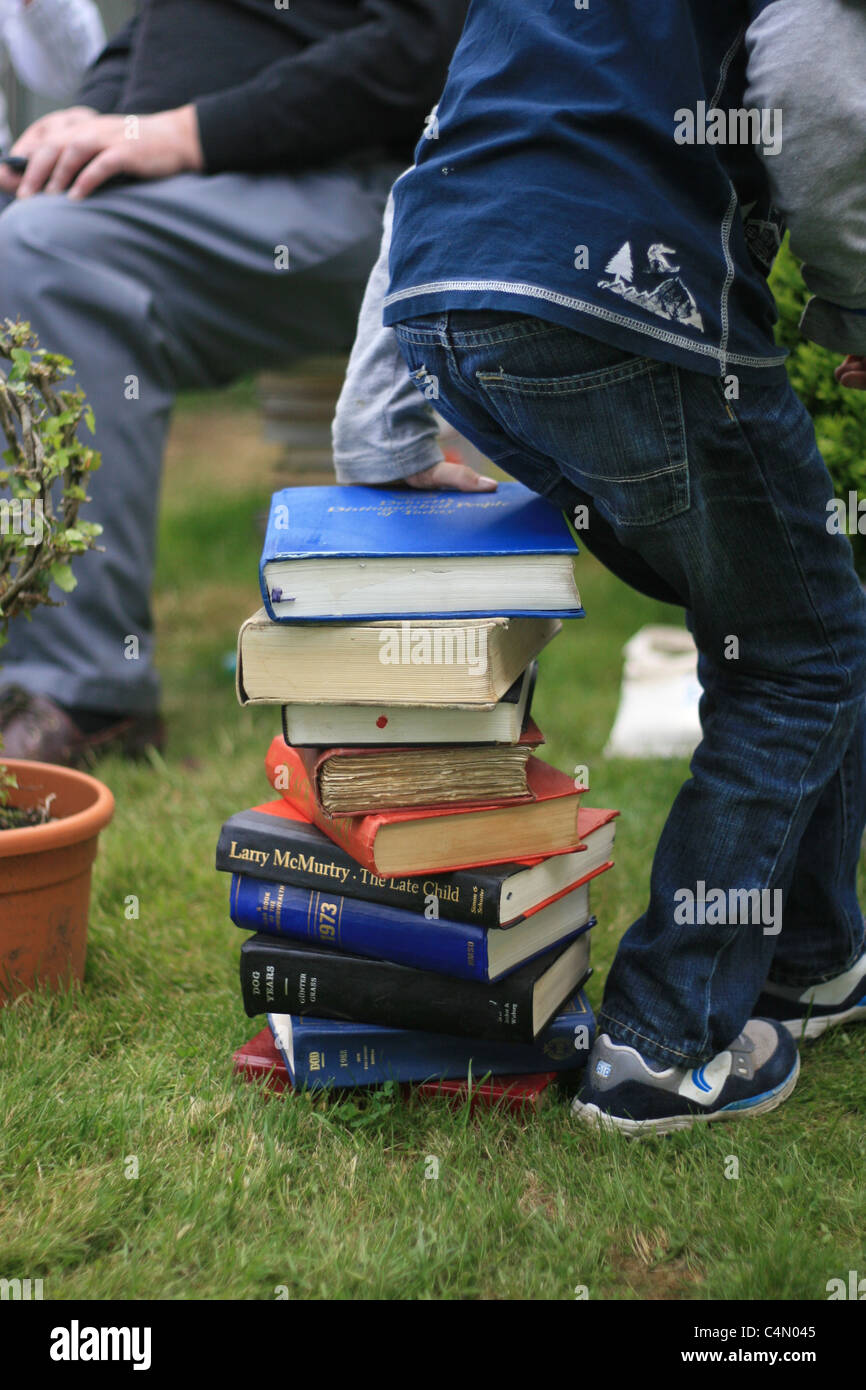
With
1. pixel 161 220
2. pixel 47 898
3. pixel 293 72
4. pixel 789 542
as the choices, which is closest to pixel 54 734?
pixel 47 898

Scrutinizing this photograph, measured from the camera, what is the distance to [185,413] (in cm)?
816

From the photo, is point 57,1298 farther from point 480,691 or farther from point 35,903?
point 480,691

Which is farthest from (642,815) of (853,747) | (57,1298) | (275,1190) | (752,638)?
(57,1298)

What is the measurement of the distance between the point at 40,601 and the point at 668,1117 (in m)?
1.17

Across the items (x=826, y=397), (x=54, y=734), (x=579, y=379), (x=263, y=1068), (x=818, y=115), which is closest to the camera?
(x=818, y=115)

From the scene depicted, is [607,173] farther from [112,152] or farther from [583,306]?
[112,152]

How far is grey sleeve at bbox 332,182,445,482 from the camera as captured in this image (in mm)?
1671

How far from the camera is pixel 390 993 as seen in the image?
1651mm

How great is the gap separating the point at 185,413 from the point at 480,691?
7.06 metres

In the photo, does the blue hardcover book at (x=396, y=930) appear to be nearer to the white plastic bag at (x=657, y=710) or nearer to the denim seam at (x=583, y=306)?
the denim seam at (x=583, y=306)

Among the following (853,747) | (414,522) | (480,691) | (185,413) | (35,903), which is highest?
(414,522)

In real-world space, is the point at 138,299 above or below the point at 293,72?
below

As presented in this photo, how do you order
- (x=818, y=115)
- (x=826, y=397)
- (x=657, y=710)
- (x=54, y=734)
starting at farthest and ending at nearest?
1. (x=657, y=710)
2. (x=54, y=734)
3. (x=826, y=397)
4. (x=818, y=115)
